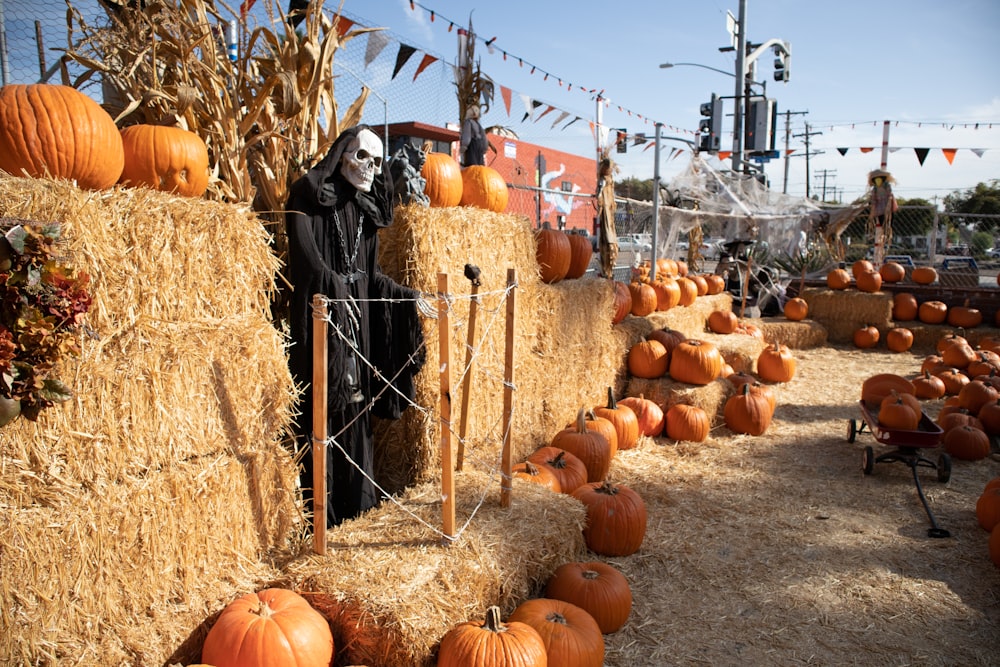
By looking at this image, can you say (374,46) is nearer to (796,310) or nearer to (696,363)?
(696,363)

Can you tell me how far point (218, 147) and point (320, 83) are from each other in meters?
0.70

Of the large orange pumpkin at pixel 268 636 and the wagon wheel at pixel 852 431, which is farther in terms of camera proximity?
the wagon wheel at pixel 852 431

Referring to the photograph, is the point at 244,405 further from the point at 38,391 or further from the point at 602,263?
the point at 602,263

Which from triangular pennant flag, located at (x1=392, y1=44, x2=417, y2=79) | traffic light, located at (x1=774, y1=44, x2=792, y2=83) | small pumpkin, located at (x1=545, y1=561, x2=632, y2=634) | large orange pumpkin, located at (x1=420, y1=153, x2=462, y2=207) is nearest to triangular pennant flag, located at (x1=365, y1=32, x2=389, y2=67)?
triangular pennant flag, located at (x1=392, y1=44, x2=417, y2=79)

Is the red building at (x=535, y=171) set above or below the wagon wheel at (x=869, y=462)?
above

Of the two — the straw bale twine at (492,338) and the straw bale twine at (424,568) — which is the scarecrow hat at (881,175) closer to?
→ the straw bale twine at (492,338)

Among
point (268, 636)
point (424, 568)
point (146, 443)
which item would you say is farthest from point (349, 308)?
point (268, 636)

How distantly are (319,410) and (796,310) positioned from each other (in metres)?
9.78

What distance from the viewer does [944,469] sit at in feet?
15.9

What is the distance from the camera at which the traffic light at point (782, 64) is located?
1659 cm

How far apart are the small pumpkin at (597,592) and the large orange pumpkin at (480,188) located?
2.70m

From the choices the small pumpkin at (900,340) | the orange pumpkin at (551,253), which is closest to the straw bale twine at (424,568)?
the orange pumpkin at (551,253)

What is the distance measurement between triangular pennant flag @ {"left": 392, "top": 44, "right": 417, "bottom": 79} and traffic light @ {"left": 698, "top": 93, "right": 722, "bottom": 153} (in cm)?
920

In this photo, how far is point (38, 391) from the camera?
1.86m
